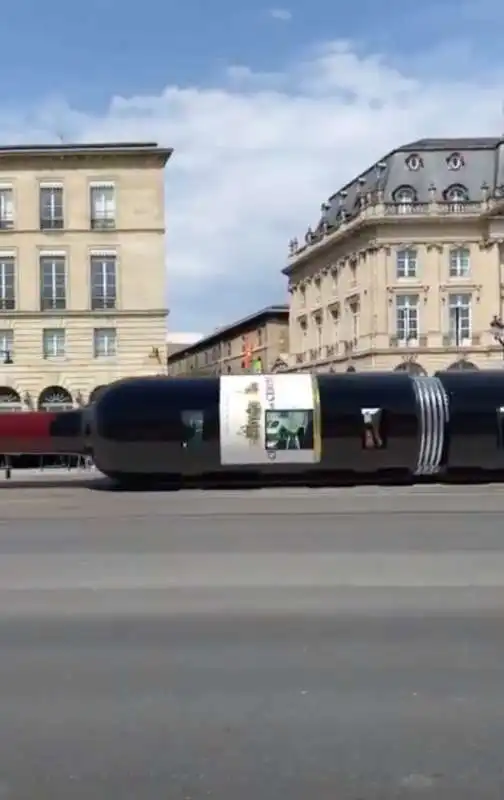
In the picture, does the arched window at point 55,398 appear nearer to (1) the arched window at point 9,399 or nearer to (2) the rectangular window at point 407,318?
(1) the arched window at point 9,399

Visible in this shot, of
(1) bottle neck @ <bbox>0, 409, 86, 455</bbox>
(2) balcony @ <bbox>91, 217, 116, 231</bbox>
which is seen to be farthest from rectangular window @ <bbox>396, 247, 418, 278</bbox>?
(1) bottle neck @ <bbox>0, 409, 86, 455</bbox>

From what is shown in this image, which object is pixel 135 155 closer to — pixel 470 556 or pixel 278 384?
pixel 278 384

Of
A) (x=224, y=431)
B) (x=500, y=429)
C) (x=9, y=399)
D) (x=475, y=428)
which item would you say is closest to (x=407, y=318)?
(x=9, y=399)

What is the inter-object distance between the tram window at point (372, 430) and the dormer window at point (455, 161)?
214ft

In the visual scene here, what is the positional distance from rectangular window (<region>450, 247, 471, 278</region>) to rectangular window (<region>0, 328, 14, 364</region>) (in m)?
41.5

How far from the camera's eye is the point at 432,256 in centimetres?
8444

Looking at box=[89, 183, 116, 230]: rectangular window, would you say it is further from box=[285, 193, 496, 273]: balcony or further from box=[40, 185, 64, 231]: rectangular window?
box=[285, 193, 496, 273]: balcony

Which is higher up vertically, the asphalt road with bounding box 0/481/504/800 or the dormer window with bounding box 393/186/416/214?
the dormer window with bounding box 393/186/416/214

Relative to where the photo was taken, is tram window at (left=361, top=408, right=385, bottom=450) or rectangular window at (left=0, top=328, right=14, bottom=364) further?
rectangular window at (left=0, top=328, right=14, bottom=364)

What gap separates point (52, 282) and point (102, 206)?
16.3 ft

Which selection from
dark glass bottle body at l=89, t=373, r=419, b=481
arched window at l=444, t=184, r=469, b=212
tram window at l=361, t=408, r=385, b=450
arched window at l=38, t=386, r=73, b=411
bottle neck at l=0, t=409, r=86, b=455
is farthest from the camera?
arched window at l=444, t=184, r=469, b=212

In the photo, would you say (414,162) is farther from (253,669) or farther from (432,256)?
(253,669)

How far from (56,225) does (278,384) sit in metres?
32.8

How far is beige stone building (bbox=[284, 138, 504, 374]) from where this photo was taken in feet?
274
